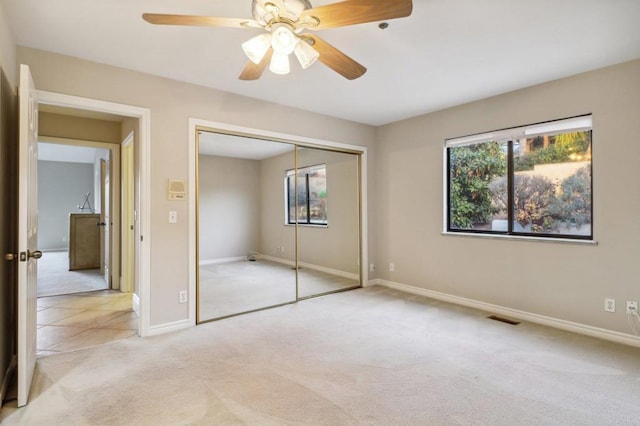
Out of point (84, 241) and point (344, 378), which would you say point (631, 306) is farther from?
point (84, 241)

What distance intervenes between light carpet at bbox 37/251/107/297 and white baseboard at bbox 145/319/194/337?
96.1 inches

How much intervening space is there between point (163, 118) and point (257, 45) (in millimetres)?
1714

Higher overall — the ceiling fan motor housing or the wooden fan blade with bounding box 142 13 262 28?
the ceiling fan motor housing

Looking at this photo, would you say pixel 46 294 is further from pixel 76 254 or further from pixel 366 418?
pixel 366 418

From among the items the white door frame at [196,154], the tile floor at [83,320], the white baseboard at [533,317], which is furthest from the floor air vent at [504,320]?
the tile floor at [83,320]

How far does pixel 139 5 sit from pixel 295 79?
4.78 feet

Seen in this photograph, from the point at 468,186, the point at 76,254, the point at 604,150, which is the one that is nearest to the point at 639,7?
the point at 604,150

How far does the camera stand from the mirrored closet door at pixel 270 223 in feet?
12.2

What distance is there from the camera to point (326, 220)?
16.1 feet

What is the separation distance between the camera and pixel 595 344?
286 cm

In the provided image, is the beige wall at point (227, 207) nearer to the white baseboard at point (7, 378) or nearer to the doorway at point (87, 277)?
the doorway at point (87, 277)

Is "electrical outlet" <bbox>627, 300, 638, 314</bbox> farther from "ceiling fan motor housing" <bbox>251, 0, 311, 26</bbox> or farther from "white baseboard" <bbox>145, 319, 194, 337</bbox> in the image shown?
"white baseboard" <bbox>145, 319, 194, 337</bbox>

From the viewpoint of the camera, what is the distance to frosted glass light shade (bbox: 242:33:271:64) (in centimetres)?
187

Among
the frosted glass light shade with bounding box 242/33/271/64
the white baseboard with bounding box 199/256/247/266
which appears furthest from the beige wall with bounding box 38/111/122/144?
the frosted glass light shade with bounding box 242/33/271/64
